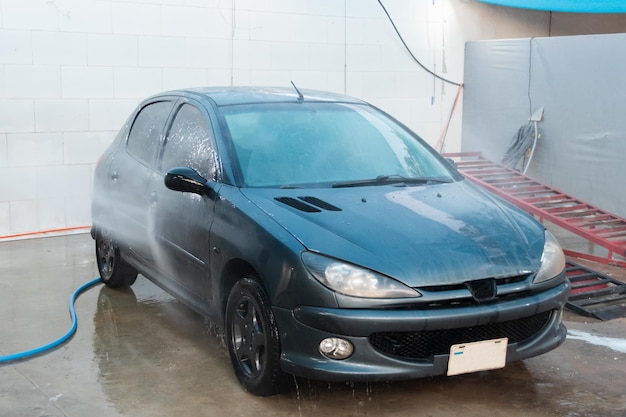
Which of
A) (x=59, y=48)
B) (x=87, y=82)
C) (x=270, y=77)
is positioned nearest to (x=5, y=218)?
(x=87, y=82)

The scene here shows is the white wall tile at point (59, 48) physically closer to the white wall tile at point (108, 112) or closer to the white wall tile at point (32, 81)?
the white wall tile at point (32, 81)

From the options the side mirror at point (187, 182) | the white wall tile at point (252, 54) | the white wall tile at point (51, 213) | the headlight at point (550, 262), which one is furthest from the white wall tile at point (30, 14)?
the headlight at point (550, 262)

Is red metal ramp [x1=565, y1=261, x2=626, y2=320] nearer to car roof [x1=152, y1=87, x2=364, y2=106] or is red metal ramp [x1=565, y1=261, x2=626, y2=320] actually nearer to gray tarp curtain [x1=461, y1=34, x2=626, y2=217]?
car roof [x1=152, y1=87, x2=364, y2=106]

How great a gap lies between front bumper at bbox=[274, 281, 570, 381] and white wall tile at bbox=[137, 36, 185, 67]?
17.5 feet

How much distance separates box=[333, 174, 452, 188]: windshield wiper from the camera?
14.8ft

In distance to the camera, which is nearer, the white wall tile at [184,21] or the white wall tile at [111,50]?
the white wall tile at [111,50]

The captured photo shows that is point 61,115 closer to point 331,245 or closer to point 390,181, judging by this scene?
point 390,181

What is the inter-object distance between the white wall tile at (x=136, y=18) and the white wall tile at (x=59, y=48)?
0.38 metres

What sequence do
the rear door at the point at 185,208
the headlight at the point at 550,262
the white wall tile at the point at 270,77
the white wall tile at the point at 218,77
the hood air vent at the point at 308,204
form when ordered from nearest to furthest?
1. the headlight at the point at 550,262
2. the hood air vent at the point at 308,204
3. the rear door at the point at 185,208
4. the white wall tile at the point at 218,77
5. the white wall tile at the point at 270,77

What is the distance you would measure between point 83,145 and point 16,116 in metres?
0.71

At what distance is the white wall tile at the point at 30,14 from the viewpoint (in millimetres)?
7703

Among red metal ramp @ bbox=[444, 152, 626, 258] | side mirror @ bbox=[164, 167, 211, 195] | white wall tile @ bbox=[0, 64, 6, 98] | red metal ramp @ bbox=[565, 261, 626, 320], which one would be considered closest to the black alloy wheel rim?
side mirror @ bbox=[164, 167, 211, 195]

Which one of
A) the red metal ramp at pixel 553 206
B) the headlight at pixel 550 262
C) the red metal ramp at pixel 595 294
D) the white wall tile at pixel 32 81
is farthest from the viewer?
the white wall tile at pixel 32 81

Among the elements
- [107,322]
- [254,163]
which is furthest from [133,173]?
[254,163]
